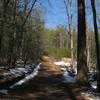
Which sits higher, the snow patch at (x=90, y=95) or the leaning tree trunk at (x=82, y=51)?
the leaning tree trunk at (x=82, y=51)

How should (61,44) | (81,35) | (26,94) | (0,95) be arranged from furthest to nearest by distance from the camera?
(61,44), (81,35), (26,94), (0,95)

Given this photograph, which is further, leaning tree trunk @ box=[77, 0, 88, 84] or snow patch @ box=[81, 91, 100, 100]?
leaning tree trunk @ box=[77, 0, 88, 84]

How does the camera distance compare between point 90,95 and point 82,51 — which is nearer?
point 90,95

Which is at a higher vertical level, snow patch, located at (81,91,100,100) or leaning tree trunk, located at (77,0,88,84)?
leaning tree trunk, located at (77,0,88,84)

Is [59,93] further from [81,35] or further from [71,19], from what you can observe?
[71,19]

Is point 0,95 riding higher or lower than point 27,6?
lower

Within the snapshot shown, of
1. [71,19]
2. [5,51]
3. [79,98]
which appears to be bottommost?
[79,98]

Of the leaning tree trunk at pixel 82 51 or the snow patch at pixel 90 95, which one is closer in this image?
the snow patch at pixel 90 95

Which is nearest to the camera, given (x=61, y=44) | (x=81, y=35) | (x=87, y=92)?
(x=87, y=92)

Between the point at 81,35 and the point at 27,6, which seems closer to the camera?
the point at 81,35

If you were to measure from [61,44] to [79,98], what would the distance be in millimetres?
108704

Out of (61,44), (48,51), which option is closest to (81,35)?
(48,51)

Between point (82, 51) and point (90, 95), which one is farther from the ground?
point (82, 51)

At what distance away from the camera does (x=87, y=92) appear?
39.7ft
